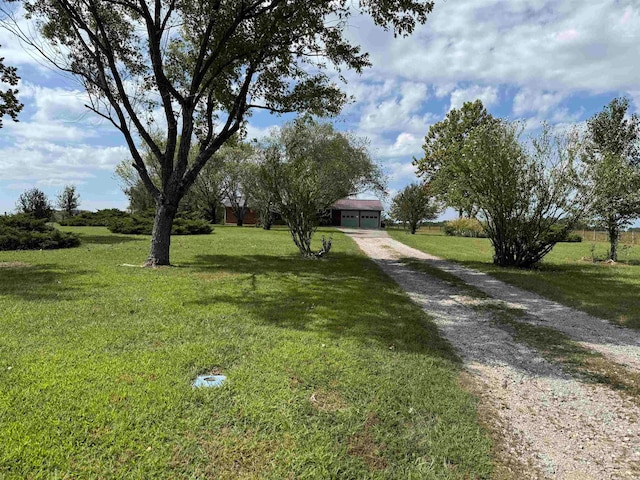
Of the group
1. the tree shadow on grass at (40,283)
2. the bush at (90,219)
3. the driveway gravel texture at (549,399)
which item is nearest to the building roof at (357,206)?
the bush at (90,219)

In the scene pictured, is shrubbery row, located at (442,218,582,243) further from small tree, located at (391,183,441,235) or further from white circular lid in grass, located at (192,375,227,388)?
white circular lid in grass, located at (192,375,227,388)

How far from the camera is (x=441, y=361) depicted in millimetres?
4188

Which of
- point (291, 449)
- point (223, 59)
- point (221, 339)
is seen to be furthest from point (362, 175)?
point (291, 449)

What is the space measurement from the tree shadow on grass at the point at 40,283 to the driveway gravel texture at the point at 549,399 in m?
6.09

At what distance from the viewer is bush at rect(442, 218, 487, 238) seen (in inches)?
1426

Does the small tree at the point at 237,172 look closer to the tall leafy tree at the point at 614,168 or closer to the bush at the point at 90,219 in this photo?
the bush at the point at 90,219

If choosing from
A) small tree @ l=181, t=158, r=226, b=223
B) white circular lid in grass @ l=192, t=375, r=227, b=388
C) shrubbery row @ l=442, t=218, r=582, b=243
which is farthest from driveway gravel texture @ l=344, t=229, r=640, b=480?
small tree @ l=181, t=158, r=226, b=223

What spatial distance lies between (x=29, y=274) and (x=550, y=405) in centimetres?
969

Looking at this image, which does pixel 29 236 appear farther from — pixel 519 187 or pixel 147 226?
pixel 519 187

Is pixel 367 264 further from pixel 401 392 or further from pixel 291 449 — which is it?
pixel 291 449

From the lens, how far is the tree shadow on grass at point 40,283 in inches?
250

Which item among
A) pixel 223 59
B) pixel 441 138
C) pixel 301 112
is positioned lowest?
pixel 301 112

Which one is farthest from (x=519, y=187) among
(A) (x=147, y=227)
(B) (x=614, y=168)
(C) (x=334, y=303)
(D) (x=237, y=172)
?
(D) (x=237, y=172)

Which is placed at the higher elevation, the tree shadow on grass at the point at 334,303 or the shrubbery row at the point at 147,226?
the shrubbery row at the point at 147,226
